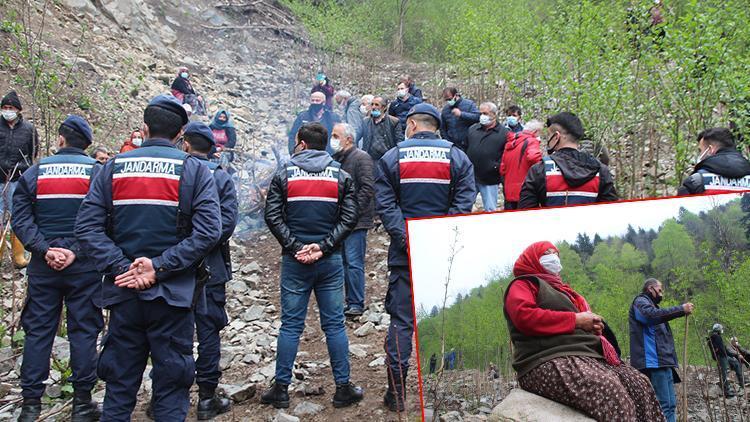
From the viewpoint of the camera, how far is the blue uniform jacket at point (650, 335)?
2.78 metres

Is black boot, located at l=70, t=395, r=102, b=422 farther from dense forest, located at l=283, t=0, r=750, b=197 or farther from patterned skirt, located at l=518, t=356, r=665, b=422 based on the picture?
dense forest, located at l=283, t=0, r=750, b=197

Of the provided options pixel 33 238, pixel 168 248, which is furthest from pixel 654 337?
pixel 33 238

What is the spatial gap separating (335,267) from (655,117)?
23.5ft

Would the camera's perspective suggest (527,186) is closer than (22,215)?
Yes

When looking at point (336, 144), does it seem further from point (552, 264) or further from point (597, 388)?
point (597, 388)

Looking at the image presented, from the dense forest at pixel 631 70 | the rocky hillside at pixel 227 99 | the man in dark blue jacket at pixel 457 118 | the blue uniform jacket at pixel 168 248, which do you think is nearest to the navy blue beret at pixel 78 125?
the blue uniform jacket at pixel 168 248

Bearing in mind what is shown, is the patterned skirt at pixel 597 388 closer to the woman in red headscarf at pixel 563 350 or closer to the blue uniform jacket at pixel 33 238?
the woman in red headscarf at pixel 563 350

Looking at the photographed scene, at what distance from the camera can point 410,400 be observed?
4633 mm

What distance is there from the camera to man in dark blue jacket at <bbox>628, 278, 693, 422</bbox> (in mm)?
2779

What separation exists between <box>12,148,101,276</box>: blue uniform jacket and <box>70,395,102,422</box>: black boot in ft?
3.28

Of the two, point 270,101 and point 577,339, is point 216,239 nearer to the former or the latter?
point 577,339

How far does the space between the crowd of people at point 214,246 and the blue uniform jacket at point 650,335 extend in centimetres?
12

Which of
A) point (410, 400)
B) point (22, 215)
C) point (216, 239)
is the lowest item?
point (410, 400)

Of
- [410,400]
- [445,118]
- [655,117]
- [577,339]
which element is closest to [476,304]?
[577,339]
